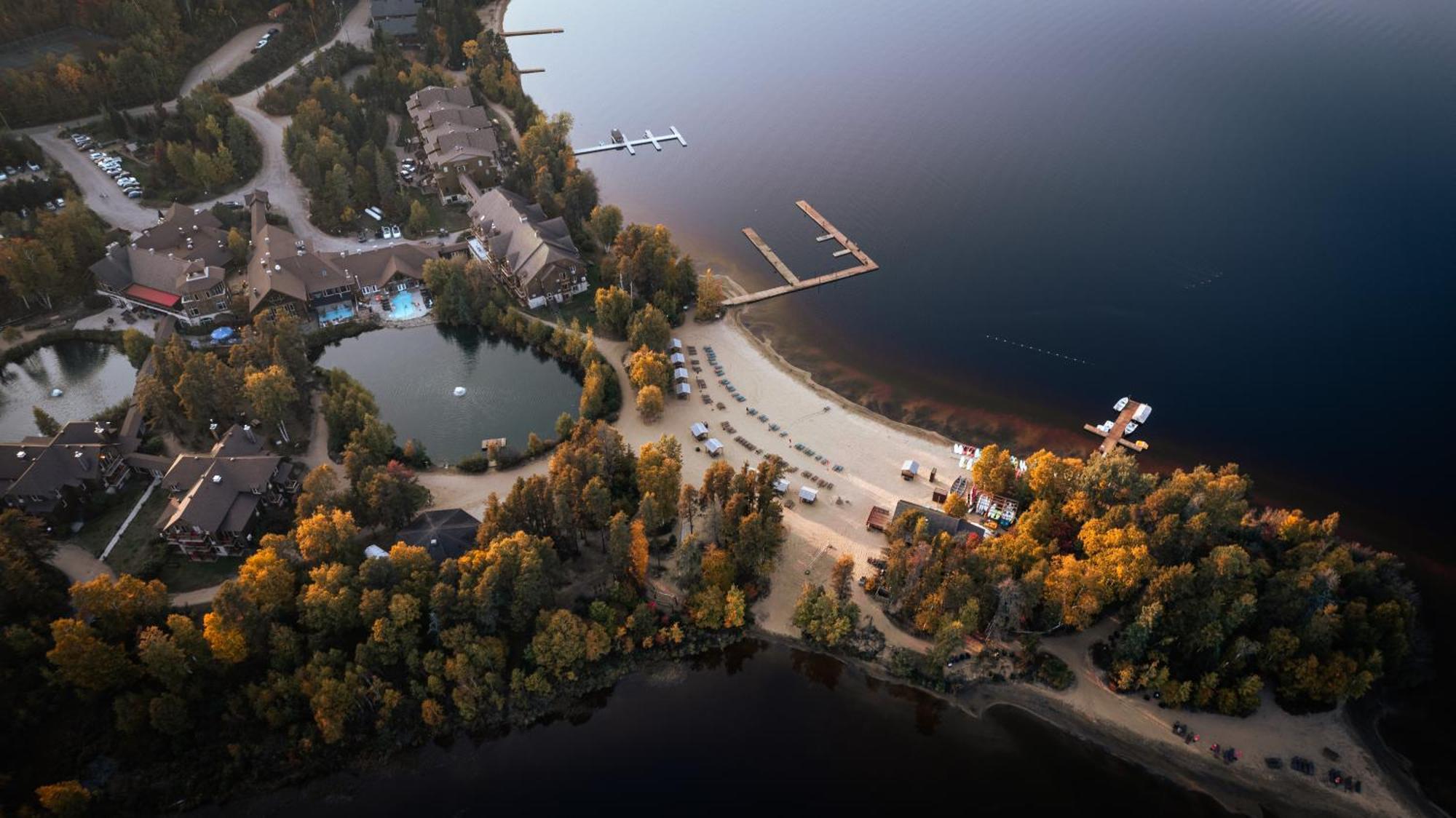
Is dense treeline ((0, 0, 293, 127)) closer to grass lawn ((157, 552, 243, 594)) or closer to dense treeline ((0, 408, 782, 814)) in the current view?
dense treeline ((0, 408, 782, 814))

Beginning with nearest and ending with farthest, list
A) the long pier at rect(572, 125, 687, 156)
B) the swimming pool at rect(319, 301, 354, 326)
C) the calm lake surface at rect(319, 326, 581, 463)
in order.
Answer: the calm lake surface at rect(319, 326, 581, 463) → the swimming pool at rect(319, 301, 354, 326) → the long pier at rect(572, 125, 687, 156)

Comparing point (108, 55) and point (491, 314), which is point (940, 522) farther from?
point (108, 55)

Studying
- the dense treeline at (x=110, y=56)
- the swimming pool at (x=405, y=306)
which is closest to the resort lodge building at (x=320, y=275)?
the swimming pool at (x=405, y=306)

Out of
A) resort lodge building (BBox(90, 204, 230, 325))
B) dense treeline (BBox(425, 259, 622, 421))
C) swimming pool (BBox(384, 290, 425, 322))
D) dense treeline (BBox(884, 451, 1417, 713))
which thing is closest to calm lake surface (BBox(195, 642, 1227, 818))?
dense treeline (BBox(884, 451, 1417, 713))

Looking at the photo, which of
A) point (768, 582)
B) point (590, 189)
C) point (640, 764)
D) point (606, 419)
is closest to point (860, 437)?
point (768, 582)

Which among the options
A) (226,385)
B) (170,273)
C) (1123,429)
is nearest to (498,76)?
(170,273)

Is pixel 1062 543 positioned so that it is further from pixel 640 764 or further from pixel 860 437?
pixel 640 764

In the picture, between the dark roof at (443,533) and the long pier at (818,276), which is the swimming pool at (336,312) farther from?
the long pier at (818,276)
